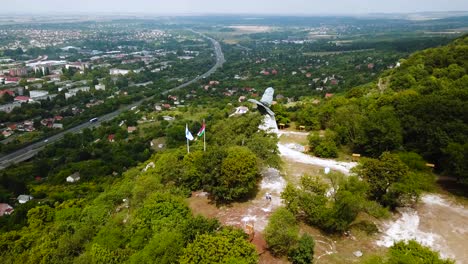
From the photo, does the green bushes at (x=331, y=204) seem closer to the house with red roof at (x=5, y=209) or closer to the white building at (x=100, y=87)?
the house with red roof at (x=5, y=209)

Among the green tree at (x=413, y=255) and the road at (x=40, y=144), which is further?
the road at (x=40, y=144)

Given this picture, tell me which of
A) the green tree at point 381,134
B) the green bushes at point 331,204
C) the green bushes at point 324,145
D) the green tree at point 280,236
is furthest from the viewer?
the green bushes at point 324,145

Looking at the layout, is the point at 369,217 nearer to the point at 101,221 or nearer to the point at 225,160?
the point at 225,160

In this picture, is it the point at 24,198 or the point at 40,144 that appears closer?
the point at 24,198

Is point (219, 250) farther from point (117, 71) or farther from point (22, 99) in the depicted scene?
point (117, 71)

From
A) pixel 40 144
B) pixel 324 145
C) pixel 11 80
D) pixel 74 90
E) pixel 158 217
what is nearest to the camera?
pixel 158 217

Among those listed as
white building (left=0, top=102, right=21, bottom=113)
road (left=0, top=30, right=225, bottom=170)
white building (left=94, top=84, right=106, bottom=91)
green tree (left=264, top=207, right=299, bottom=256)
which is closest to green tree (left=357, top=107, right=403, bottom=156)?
green tree (left=264, top=207, right=299, bottom=256)

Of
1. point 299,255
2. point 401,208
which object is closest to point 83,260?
point 299,255

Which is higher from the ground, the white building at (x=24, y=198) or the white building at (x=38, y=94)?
the white building at (x=24, y=198)

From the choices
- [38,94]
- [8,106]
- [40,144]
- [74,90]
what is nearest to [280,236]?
[40,144]

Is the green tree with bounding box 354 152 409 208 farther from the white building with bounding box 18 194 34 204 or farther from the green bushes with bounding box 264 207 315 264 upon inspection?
the white building with bounding box 18 194 34 204

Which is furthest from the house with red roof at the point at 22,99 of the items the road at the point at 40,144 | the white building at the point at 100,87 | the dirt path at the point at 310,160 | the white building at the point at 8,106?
the dirt path at the point at 310,160
